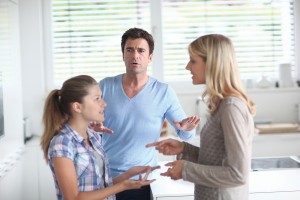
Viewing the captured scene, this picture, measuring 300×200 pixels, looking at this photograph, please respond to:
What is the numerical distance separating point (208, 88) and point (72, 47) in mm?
2889

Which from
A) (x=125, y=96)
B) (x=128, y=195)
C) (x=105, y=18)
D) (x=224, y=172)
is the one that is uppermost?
(x=105, y=18)

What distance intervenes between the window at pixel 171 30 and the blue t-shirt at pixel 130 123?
1977mm

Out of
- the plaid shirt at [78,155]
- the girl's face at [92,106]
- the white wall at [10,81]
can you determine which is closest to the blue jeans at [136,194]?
the plaid shirt at [78,155]

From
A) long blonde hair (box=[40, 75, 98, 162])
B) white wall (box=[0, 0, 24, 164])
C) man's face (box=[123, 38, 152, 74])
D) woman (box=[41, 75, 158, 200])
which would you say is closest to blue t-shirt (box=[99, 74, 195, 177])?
man's face (box=[123, 38, 152, 74])

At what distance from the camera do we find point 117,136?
2117mm

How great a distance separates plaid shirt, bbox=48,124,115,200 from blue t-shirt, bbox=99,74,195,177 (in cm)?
47

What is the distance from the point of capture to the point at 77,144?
155 centimetres

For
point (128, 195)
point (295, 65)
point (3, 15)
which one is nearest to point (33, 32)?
point (3, 15)

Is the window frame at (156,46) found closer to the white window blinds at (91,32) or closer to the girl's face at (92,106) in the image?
the white window blinds at (91,32)

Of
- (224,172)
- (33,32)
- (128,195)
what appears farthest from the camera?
(33,32)

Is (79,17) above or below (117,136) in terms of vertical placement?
above

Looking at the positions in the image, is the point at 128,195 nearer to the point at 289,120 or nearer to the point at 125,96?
the point at 125,96

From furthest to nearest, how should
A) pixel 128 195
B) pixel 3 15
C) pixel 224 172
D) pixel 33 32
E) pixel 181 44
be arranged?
pixel 181 44, pixel 33 32, pixel 3 15, pixel 128 195, pixel 224 172

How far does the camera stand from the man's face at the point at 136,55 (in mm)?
2144
